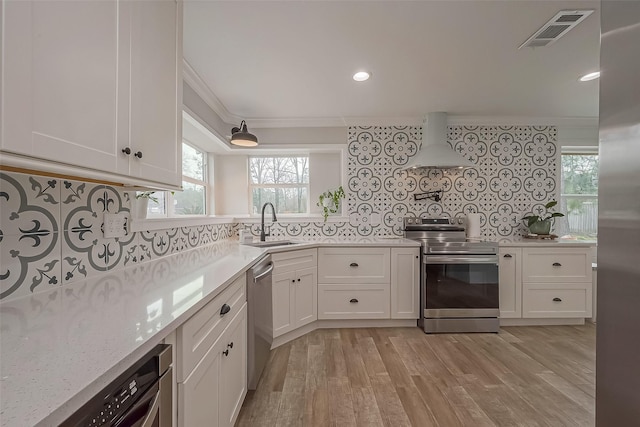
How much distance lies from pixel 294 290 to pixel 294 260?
11.1 inches

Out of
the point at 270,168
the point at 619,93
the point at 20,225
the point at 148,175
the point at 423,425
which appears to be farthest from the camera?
the point at 270,168

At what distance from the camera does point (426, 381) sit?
6.29 ft

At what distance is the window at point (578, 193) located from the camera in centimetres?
349

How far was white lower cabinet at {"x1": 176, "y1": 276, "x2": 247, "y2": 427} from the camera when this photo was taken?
2.94ft

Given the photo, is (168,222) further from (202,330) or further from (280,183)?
(280,183)

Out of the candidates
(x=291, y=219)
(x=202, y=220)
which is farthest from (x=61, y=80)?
(x=291, y=219)

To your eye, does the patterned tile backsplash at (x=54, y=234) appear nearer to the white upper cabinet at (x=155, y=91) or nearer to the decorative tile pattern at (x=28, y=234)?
the decorative tile pattern at (x=28, y=234)

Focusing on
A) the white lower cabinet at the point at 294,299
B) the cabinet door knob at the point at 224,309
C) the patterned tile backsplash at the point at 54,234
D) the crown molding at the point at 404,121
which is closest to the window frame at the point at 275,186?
the crown molding at the point at 404,121

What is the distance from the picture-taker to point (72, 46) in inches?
30.5

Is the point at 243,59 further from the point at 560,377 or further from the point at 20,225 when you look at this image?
the point at 560,377

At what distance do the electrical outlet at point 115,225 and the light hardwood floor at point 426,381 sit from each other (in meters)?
1.25

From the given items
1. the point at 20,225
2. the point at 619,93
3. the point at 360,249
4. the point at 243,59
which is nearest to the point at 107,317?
the point at 20,225

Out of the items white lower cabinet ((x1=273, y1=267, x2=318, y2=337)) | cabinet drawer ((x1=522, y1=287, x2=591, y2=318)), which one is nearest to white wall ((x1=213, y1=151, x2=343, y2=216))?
white lower cabinet ((x1=273, y1=267, x2=318, y2=337))

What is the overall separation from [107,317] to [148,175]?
0.59m
